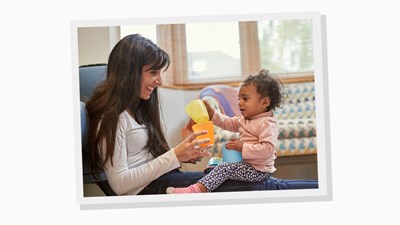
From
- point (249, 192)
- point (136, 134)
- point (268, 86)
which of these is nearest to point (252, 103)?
point (268, 86)

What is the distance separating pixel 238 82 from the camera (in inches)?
90.4

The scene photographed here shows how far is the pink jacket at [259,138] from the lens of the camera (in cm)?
225

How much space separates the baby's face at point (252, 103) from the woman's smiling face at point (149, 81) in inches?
11.4

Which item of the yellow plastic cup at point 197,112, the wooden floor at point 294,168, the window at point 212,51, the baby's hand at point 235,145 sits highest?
the window at point 212,51

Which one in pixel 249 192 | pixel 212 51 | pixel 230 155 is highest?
pixel 212 51

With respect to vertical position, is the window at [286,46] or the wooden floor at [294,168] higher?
the window at [286,46]

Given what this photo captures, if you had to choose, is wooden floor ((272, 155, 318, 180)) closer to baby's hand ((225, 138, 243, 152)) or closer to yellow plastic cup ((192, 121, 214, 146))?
baby's hand ((225, 138, 243, 152))

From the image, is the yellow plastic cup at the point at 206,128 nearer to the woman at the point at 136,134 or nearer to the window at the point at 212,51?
the woman at the point at 136,134

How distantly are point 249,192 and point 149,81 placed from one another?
50cm

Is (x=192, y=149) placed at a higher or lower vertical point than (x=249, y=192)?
higher

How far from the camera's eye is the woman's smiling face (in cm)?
227

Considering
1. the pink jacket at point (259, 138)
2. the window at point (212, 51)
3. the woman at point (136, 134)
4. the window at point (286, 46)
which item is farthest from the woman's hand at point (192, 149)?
the window at point (286, 46)

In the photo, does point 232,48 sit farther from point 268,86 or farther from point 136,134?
point 136,134

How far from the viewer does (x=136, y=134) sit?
2.26 metres
